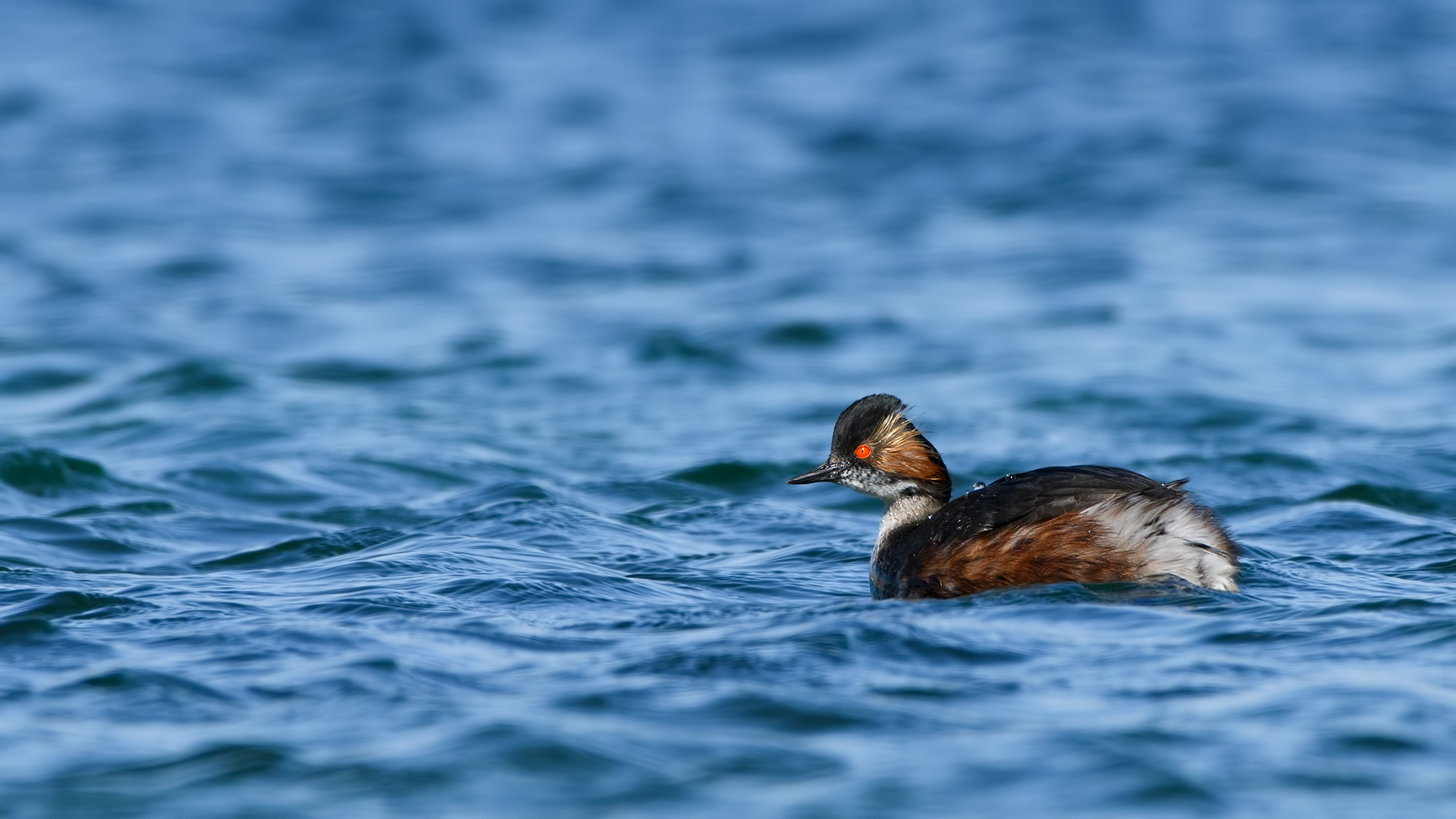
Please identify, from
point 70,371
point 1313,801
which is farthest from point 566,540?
point 70,371

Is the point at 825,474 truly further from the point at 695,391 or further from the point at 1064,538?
the point at 695,391

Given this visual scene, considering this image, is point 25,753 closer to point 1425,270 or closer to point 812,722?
point 812,722

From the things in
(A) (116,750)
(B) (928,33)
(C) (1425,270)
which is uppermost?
(B) (928,33)

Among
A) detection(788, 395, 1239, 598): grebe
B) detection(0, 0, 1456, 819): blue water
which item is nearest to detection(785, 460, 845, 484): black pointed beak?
detection(0, 0, 1456, 819): blue water

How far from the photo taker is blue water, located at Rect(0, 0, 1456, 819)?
511 cm

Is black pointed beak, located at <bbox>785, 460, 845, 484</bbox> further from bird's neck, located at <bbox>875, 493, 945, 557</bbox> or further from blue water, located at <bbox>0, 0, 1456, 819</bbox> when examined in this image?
blue water, located at <bbox>0, 0, 1456, 819</bbox>

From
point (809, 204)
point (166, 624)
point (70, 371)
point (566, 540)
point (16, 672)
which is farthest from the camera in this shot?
point (809, 204)

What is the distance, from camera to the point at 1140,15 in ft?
70.0

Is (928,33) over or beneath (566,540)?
over

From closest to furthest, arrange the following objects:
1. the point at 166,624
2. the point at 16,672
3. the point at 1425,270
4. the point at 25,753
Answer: the point at 25,753 < the point at 16,672 < the point at 166,624 < the point at 1425,270

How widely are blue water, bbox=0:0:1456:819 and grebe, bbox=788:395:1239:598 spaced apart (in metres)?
0.19

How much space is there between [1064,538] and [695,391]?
17.3 ft

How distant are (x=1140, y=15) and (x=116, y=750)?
728 inches

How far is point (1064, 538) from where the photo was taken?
679 centimetres
